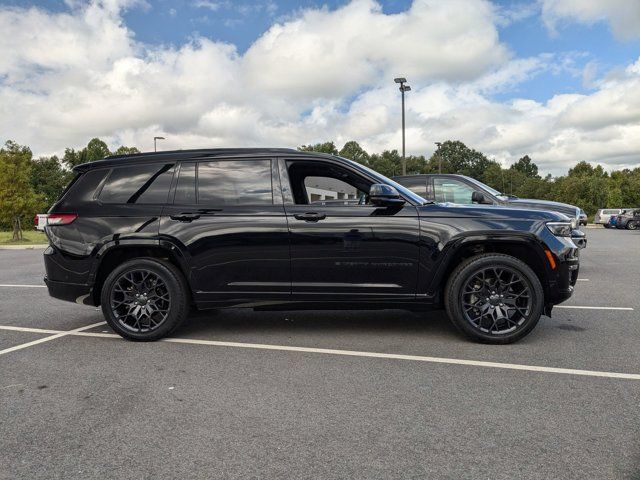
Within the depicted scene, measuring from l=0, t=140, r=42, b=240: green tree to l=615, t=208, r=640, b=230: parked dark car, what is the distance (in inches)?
1388

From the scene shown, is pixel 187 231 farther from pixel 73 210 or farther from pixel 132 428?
pixel 132 428

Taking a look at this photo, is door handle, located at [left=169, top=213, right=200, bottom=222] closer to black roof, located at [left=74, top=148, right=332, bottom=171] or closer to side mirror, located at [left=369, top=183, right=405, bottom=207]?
black roof, located at [left=74, top=148, right=332, bottom=171]

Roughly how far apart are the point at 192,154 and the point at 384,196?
198cm

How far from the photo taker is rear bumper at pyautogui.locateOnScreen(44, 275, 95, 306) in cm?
483

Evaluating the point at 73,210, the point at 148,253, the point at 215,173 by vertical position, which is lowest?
the point at 148,253

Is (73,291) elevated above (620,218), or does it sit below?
above

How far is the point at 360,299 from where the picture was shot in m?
4.57

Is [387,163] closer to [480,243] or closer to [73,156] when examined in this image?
[73,156]

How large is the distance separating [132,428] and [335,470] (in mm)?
1273

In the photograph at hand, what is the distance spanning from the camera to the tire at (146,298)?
4.72 meters

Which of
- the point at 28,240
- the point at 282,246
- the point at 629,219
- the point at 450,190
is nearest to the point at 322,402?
the point at 282,246

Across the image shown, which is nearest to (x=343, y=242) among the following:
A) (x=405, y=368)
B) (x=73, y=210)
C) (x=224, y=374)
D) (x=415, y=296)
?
(x=415, y=296)

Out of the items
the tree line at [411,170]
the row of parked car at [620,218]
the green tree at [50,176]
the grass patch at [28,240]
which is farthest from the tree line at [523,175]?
the green tree at [50,176]

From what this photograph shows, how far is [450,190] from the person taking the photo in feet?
29.4
